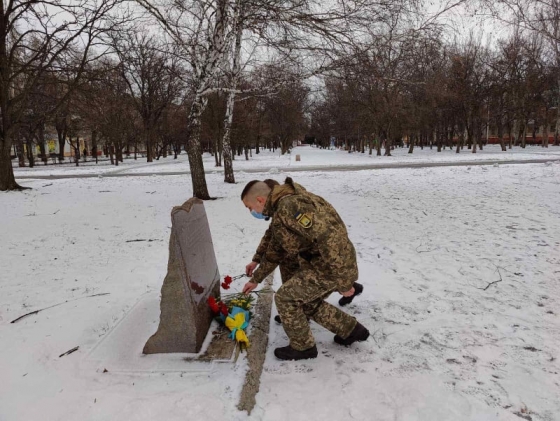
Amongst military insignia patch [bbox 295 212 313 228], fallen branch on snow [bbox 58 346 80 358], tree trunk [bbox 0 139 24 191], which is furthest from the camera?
tree trunk [bbox 0 139 24 191]

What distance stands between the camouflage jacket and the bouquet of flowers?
892 mm

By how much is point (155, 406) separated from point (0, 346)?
181 cm

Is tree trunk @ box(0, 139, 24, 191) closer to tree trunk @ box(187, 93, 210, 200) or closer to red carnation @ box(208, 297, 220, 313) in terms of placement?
tree trunk @ box(187, 93, 210, 200)

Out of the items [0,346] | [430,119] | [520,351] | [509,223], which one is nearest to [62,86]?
[0,346]

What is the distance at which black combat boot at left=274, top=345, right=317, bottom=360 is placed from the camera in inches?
121

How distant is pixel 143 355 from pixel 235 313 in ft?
2.86

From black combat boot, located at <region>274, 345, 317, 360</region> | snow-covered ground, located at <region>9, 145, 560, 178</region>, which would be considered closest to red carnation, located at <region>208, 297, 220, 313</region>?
black combat boot, located at <region>274, 345, 317, 360</region>

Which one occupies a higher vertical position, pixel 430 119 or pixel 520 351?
pixel 430 119

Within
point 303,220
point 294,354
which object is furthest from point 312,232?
point 294,354

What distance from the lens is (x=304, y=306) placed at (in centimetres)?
309

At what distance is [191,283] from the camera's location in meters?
3.09

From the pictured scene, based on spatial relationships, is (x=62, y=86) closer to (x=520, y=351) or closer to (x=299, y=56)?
(x=299, y=56)

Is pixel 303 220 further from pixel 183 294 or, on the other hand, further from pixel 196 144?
pixel 196 144

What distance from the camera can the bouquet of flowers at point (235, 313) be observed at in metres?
3.24
